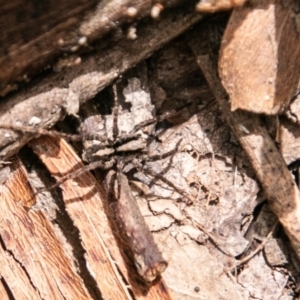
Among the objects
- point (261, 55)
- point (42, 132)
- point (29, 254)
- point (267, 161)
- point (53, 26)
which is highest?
point (53, 26)

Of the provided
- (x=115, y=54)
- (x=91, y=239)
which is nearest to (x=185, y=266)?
(x=91, y=239)

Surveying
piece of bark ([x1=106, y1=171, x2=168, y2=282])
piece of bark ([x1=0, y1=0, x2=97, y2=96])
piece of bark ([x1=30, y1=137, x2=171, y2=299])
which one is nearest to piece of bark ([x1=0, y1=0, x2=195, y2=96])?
piece of bark ([x1=0, y1=0, x2=97, y2=96])

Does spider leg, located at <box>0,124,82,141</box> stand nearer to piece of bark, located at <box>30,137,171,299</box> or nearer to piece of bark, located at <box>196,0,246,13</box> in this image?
piece of bark, located at <box>30,137,171,299</box>

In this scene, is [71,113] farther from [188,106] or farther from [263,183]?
[263,183]

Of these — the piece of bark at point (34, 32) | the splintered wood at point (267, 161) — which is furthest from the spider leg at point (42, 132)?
the splintered wood at point (267, 161)

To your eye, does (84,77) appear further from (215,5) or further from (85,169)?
(215,5)

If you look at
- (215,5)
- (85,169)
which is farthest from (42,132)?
(215,5)
